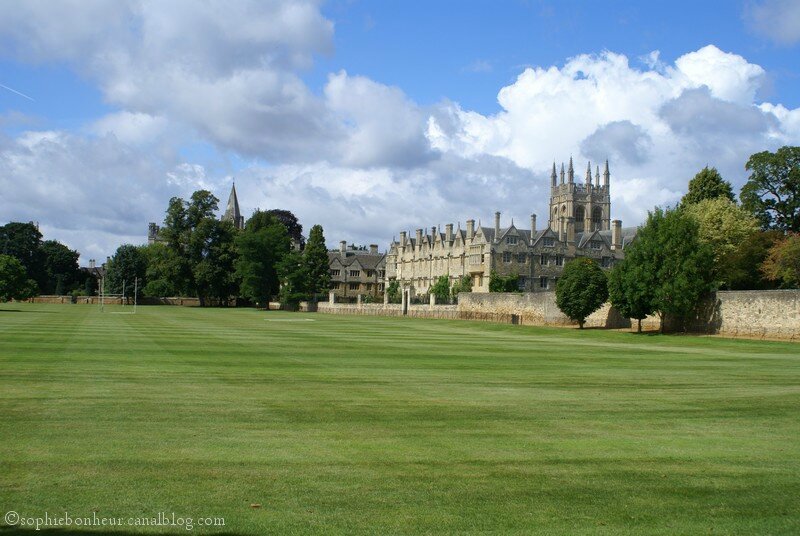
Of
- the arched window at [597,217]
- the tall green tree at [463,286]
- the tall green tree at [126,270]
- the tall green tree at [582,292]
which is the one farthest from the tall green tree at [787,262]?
the tall green tree at [126,270]

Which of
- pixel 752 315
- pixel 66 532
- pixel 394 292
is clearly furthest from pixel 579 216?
pixel 66 532

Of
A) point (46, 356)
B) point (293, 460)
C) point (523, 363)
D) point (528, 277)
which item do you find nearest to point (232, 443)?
point (293, 460)

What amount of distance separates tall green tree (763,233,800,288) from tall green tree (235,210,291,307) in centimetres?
6718

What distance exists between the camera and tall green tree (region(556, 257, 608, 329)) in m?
61.1

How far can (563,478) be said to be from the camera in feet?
30.1

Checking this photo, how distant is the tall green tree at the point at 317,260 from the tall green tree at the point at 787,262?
64559 millimetres

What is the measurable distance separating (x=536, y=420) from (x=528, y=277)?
8947 centimetres

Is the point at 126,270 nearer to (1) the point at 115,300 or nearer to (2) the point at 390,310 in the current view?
(1) the point at 115,300

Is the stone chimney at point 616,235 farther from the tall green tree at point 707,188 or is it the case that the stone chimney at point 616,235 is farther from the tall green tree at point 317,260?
the tall green tree at point 317,260

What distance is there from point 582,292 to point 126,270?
96718 millimetres

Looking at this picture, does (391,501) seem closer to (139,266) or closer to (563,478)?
(563,478)

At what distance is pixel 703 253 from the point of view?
162ft

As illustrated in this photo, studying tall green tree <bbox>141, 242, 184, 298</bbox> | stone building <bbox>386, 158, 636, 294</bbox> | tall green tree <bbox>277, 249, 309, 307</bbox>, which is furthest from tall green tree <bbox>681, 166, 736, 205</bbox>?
tall green tree <bbox>141, 242, 184, 298</bbox>

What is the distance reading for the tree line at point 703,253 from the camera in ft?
163
